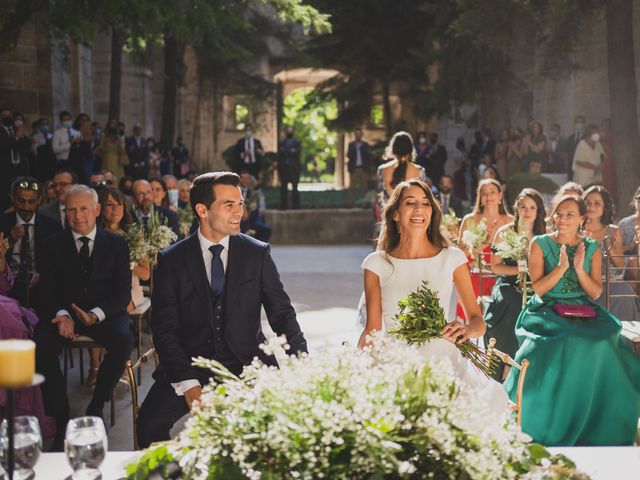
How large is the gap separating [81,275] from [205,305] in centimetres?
215

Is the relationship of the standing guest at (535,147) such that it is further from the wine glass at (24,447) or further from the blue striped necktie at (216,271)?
the wine glass at (24,447)

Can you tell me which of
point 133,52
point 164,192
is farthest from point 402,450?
point 133,52

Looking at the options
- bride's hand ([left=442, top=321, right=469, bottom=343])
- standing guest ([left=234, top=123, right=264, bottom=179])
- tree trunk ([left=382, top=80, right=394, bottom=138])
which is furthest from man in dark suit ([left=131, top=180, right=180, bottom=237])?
tree trunk ([left=382, top=80, right=394, bottom=138])

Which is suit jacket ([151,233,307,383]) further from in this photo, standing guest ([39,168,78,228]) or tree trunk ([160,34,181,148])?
tree trunk ([160,34,181,148])

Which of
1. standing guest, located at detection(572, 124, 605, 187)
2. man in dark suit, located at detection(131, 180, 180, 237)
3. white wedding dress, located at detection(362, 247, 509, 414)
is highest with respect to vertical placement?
standing guest, located at detection(572, 124, 605, 187)

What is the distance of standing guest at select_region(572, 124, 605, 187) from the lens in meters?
16.1

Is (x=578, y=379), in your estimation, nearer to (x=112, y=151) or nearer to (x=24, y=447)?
(x=24, y=447)

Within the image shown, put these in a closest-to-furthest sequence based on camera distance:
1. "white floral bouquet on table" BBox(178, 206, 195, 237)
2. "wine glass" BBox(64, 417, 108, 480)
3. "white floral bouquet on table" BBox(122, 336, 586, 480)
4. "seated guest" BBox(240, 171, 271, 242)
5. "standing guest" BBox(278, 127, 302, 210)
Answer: "white floral bouquet on table" BBox(122, 336, 586, 480), "wine glass" BBox(64, 417, 108, 480), "white floral bouquet on table" BBox(178, 206, 195, 237), "seated guest" BBox(240, 171, 271, 242), "standing guest" BBox(278, 127, 302, 210)

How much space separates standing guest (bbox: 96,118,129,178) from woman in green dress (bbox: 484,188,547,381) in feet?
29.4

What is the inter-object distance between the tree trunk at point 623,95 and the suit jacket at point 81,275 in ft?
35.4

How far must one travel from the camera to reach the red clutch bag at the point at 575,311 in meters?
5.75

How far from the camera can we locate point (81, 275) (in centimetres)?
620

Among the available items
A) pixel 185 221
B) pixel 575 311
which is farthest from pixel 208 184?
pixel 185 221

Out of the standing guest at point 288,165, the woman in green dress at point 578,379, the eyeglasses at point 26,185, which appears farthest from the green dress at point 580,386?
the standing guest at point 288,165
